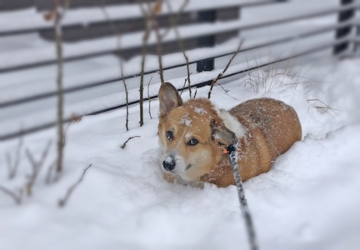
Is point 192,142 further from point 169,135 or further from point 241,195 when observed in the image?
point 241,195

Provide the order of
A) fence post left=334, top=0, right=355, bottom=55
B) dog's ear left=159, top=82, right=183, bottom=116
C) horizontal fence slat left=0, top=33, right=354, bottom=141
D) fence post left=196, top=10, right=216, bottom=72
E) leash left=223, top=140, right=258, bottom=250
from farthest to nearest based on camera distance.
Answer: fence post left=334, top=0, right=355, bottom=55 → fence post left=196, top=10, right=216, bottom=72 → dog's ear left=159, top=82, right=183, bottom=116 → horizontal fence slat left=0, top=33, right=354, bottom=141 → leash left=223, top=140, right=258, bottom=250

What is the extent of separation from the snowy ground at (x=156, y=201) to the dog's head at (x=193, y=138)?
0.43ft

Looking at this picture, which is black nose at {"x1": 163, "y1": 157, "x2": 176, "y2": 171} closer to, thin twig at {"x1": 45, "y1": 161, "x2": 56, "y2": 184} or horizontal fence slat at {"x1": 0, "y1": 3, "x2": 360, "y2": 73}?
thin twig at {"x1": 45, "y1": 161, "x2": 56, "y2": 184}

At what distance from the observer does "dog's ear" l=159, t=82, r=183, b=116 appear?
2506 mm

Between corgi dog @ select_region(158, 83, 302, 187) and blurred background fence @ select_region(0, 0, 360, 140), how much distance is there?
0.48 m

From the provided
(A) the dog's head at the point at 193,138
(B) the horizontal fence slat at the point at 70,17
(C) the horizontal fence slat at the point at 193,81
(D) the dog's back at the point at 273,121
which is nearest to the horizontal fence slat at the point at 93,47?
(B) the horizontal fence slat at the point at 70,17

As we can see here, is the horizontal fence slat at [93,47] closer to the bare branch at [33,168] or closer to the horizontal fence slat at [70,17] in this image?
the horizontal fence slat at [70,17]

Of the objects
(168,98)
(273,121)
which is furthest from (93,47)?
(273,121)

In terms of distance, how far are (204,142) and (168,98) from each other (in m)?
0.37

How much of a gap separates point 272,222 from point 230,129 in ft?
2.18

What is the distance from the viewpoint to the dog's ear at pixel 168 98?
2506mm

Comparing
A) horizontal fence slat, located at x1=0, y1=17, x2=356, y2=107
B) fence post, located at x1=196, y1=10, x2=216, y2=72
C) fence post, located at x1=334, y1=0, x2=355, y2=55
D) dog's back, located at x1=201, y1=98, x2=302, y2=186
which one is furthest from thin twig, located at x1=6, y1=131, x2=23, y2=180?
fence post, located at x1=334, y1=0, x2=355, y2=55

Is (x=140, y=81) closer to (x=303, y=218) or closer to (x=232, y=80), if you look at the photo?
(x=232, y=80)

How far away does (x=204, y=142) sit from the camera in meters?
2.40
